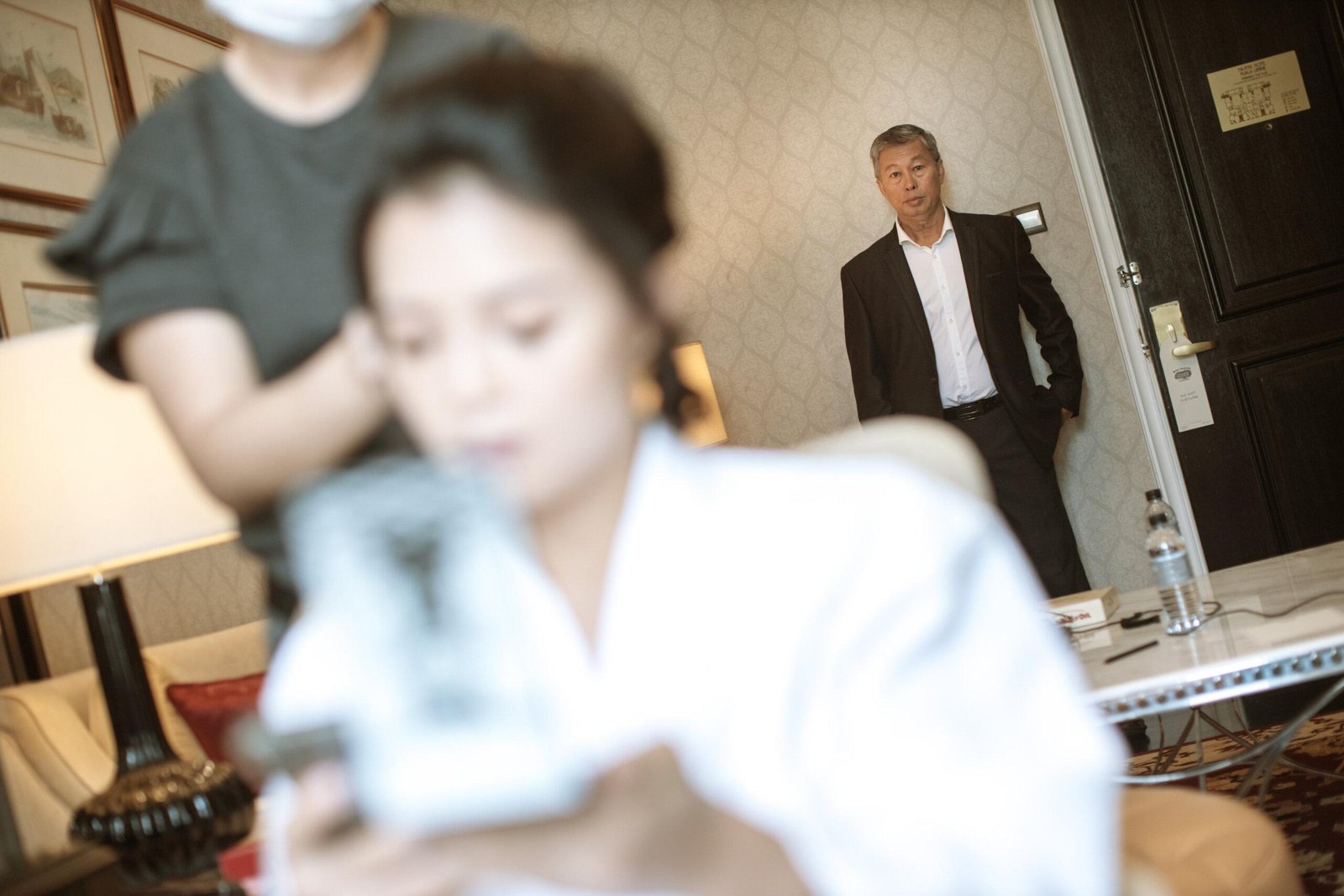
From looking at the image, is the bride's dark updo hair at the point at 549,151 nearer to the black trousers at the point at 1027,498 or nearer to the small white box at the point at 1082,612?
the small white box at the point at 1082,612

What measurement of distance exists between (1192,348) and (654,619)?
246cm

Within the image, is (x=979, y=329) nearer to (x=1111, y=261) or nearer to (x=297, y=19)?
(x=1111, y=261)

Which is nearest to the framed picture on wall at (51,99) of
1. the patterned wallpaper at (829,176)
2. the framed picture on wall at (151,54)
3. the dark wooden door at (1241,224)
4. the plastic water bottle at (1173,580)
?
the framed picture on wall at (151,54)

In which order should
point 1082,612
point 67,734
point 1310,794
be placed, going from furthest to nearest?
point 1310,794 < point 1082,612 < point 67,734

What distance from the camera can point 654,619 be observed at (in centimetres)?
75

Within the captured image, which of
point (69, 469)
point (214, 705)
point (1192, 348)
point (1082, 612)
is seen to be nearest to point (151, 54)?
Result: point (69, 469)

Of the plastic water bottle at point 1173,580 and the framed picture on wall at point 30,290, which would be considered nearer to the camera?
the framed picture on wall at point 30,290

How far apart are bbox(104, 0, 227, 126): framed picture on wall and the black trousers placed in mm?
2246

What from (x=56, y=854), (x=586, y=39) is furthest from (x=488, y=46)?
(x=586, y=39)

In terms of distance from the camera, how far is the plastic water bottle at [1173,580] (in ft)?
6.00

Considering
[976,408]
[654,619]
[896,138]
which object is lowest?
[976,408]

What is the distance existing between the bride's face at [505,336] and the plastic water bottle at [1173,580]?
52.2 inches

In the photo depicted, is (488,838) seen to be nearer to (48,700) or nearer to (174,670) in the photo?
(174,670)

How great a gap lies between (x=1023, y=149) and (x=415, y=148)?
2.74m
